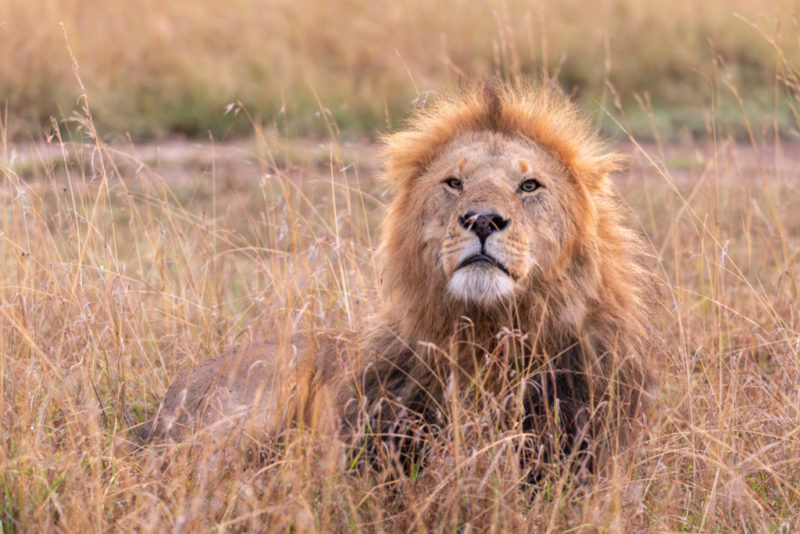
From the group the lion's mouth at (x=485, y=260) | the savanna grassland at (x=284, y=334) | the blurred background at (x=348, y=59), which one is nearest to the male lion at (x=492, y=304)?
the lion's mouth at (x=485, y=260)

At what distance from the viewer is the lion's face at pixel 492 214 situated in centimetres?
296

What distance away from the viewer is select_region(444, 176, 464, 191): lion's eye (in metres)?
3.29

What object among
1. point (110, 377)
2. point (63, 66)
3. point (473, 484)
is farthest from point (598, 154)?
point (63, 66)

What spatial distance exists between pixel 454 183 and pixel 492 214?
38 centimetres

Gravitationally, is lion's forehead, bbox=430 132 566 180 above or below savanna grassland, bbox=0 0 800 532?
above

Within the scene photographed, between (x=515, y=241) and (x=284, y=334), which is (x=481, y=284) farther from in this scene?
(x=284, y=334)

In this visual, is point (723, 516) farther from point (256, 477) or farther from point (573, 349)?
point (256, 477)

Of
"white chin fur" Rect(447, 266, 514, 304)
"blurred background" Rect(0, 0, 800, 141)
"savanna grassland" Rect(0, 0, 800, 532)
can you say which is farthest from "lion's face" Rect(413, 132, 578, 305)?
"blurred background" Rect(0, 0, 800, 141)

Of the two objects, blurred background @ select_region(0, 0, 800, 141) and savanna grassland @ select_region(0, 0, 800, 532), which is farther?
blurred background @ select_region(0, 0, 800, 141)

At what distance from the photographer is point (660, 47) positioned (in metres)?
14.2

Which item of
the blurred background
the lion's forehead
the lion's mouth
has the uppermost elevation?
the lion's forehead

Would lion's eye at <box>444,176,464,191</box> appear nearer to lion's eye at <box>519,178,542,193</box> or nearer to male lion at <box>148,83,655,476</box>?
male lion at <box>148,83,655,476</box>

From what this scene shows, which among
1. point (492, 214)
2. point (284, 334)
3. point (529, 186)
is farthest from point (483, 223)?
point (284, 334)

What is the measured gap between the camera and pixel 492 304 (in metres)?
3.06
